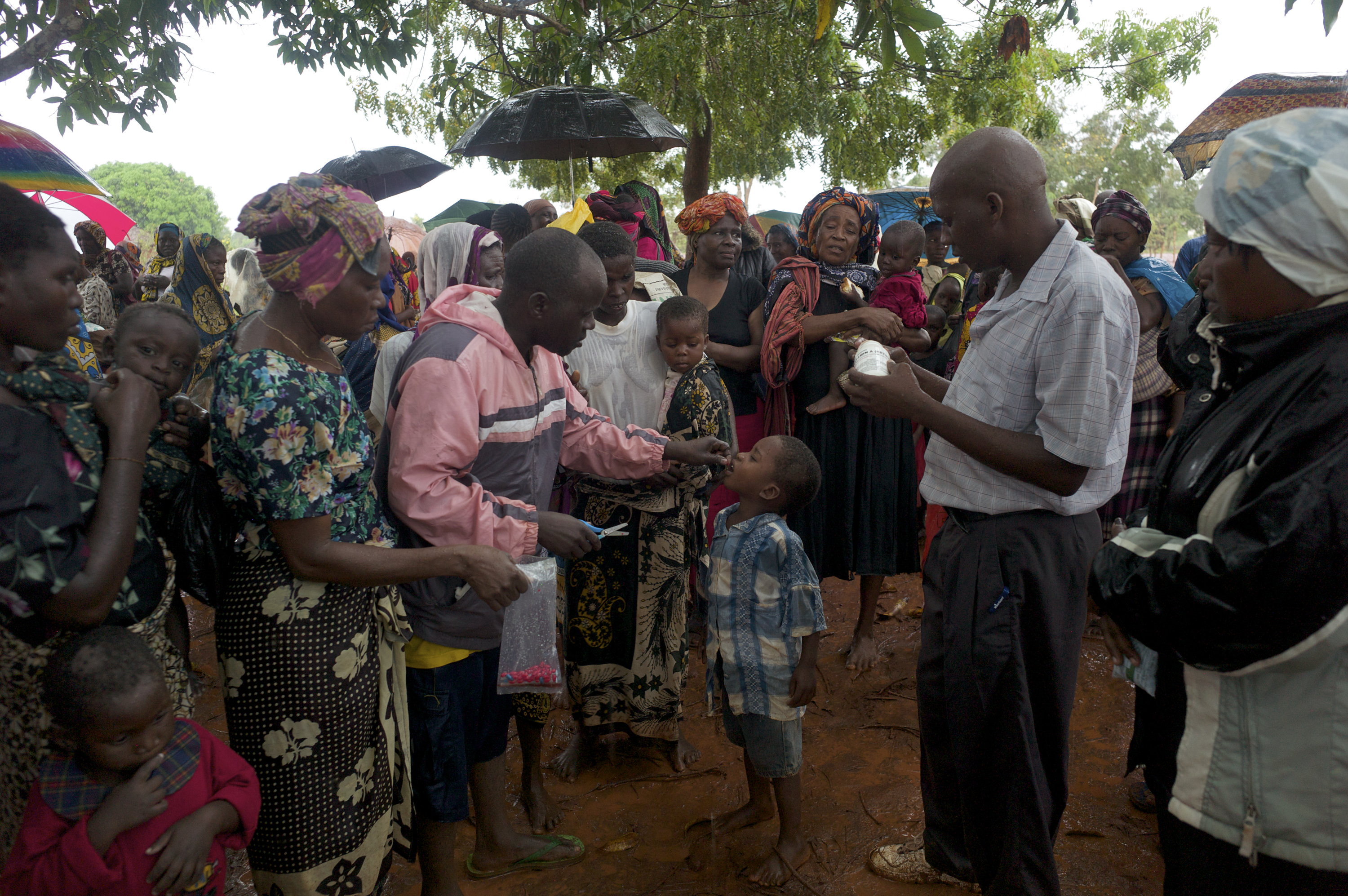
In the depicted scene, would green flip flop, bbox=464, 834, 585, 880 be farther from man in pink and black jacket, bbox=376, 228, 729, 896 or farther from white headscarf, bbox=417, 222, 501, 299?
white headscarf, bbox=417, 222, 501, 299

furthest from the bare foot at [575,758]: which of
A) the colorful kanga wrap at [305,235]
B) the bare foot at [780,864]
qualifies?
the colorful kanga wrap at [305,235]

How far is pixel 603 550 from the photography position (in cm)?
327

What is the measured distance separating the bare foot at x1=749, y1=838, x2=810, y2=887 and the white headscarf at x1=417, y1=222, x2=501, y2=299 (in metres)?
2.68

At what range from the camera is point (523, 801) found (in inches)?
121

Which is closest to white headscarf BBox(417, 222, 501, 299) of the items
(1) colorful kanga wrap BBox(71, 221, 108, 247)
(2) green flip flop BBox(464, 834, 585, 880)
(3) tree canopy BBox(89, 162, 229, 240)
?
(2) green flip flop BBox(464, 834, 585, 880)

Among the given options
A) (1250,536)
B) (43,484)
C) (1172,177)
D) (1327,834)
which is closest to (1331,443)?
(1250,536)

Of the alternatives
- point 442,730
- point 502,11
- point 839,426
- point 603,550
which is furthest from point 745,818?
point 502,11

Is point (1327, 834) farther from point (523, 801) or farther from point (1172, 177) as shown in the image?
point (1172, 177)

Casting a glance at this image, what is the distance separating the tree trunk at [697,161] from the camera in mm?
10094

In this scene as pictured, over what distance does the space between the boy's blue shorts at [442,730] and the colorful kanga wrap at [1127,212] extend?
3.65m

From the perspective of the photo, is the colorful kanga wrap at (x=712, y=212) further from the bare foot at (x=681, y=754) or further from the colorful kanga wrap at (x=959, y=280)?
the bare foot at (x=681, y=754)

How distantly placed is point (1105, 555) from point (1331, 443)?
17.0 inches

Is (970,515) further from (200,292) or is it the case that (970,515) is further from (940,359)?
(200,292)

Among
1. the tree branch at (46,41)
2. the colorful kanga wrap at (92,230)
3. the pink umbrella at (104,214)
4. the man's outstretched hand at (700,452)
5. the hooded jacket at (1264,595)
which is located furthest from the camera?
the pink umbrella at (104,214)
